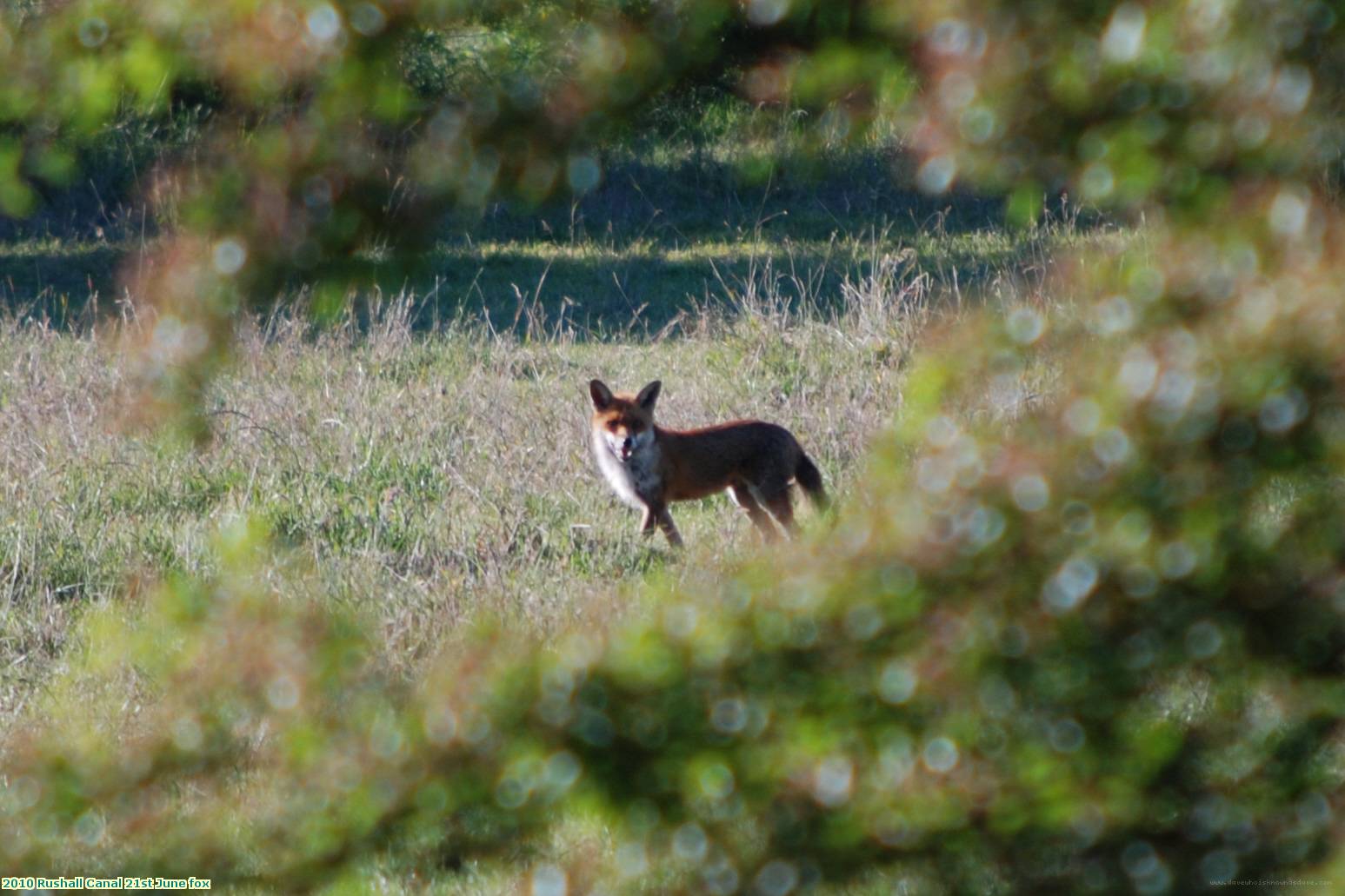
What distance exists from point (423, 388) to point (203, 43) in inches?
260

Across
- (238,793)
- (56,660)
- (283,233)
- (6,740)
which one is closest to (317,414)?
(56,660)

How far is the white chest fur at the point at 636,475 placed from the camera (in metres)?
6.34

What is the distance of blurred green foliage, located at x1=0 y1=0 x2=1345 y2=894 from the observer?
1.34m

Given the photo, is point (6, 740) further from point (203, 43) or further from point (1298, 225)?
point (1298, 225)

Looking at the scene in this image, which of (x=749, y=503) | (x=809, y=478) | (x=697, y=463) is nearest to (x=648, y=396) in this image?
(x=697, y=463)

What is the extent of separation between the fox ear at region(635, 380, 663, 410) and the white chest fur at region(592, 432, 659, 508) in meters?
0.26

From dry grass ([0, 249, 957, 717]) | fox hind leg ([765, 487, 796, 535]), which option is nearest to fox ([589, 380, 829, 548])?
fox hind leg ([765, 487, 796, 535])

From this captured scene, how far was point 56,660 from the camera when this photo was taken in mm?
4551

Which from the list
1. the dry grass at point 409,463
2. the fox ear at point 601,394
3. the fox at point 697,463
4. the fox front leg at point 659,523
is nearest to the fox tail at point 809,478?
the fox at point 697,463

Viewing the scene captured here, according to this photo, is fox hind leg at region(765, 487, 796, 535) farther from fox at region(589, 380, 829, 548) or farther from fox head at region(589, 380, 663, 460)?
fox head at region(589, 380, 663, 460)

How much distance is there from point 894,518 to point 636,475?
16.3 feet

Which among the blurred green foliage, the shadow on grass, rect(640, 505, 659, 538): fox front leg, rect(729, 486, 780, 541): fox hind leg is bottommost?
the shadow on grass

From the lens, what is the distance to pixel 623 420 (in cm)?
651

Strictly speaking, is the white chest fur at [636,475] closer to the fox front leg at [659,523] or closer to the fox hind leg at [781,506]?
the fox front leg at [659,523]
